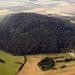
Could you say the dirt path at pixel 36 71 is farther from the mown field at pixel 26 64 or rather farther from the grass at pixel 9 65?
the grass at pixel 9 65

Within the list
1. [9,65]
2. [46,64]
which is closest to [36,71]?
[46,64]

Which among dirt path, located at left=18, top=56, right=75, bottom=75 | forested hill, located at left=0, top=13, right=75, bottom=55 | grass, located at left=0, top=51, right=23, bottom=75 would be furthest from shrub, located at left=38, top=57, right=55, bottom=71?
forested hill, located at left=0, top=13, right=75, bottom=55

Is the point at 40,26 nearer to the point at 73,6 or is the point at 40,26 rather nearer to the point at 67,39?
the point at 67,39

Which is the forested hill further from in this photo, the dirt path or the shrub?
the dirt path

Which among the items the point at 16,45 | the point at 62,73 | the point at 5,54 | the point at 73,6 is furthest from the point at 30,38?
the point at 73,6

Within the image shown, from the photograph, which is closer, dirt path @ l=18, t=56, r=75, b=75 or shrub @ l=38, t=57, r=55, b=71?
dirt path @ l=18, t=56, r=75, b=75

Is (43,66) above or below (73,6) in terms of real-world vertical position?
above

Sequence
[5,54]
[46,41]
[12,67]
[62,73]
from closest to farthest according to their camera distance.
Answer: [62,73] → [12,67] → [5,54] → [46,41]
